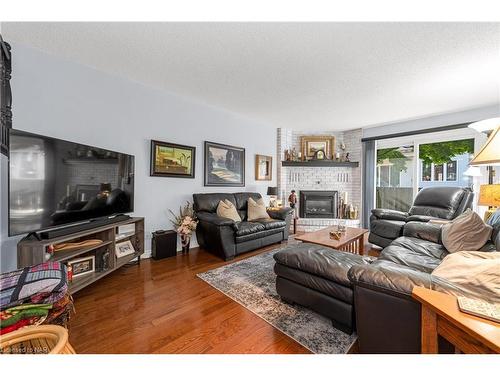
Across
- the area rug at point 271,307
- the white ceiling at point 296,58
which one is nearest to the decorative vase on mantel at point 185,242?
the area rug at point 271,307

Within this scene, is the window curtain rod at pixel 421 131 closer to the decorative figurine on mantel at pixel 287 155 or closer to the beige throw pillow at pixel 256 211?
the decorative figurine on mantel at pixel 287 155

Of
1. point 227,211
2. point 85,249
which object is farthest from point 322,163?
point 85,249

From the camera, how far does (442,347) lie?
3.15 feet

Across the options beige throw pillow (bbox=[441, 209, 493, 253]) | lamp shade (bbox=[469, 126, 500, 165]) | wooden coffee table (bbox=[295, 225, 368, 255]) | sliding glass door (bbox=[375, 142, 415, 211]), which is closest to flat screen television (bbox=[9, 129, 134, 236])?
wooden coffee table (bbox=[295, 225, 368, 255])

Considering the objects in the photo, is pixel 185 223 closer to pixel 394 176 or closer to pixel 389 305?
pixel 389 305

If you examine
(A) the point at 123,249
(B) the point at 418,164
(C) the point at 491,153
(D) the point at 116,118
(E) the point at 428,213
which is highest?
(D) the point at 116,118

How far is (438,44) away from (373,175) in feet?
11.4

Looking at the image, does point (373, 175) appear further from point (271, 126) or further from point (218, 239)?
point (218, 239)

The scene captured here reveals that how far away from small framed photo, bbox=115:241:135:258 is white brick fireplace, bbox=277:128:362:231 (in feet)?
11.0

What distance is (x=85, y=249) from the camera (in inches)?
76.1

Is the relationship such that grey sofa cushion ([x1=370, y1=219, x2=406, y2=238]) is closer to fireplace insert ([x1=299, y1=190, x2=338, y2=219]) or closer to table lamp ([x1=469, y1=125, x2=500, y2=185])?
fireplace insert ([x1=299, y1=190, x2=338, y2=219])

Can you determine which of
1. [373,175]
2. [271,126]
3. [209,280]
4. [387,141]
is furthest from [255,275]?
[387,141]

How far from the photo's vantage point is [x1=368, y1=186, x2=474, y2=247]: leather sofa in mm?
3082

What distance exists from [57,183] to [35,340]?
1410mm
